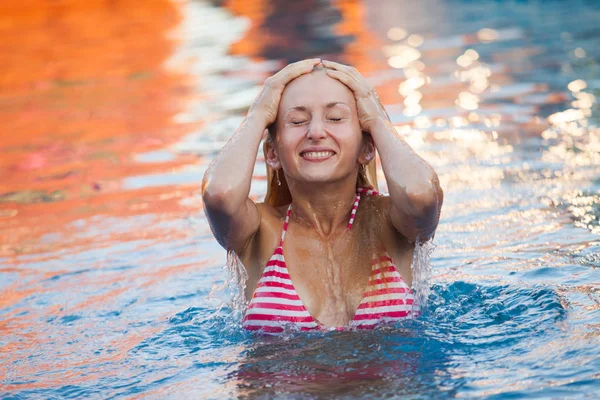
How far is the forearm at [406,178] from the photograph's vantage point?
4.49 metres

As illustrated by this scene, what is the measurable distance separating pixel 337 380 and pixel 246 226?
964 millimetres

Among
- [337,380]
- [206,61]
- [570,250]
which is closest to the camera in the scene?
[337,380]

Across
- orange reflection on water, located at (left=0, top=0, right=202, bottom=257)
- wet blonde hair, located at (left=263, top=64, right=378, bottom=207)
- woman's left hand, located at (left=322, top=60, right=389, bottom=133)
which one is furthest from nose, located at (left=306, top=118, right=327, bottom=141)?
orange reflection on water, located at (left=0, top=0, right=202, bottom=257)

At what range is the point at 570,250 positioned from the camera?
20.1 ft

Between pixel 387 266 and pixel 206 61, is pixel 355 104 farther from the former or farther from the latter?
pixel 206 61

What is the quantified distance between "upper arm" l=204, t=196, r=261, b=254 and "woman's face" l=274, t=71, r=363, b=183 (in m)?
0.29

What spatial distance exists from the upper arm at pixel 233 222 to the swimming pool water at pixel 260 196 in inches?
20.2

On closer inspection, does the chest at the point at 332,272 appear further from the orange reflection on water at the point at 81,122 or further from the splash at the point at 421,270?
the orange reflection on water at the point at 81,122

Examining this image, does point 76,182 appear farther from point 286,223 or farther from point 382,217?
point 382,217

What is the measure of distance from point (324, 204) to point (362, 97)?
590mm

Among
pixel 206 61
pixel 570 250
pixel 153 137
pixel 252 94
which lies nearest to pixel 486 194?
pixel 570 250

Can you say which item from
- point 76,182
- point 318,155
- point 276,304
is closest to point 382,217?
point 318,155

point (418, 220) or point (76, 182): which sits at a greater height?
point (418, 220)

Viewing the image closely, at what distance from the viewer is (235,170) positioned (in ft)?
15.3
